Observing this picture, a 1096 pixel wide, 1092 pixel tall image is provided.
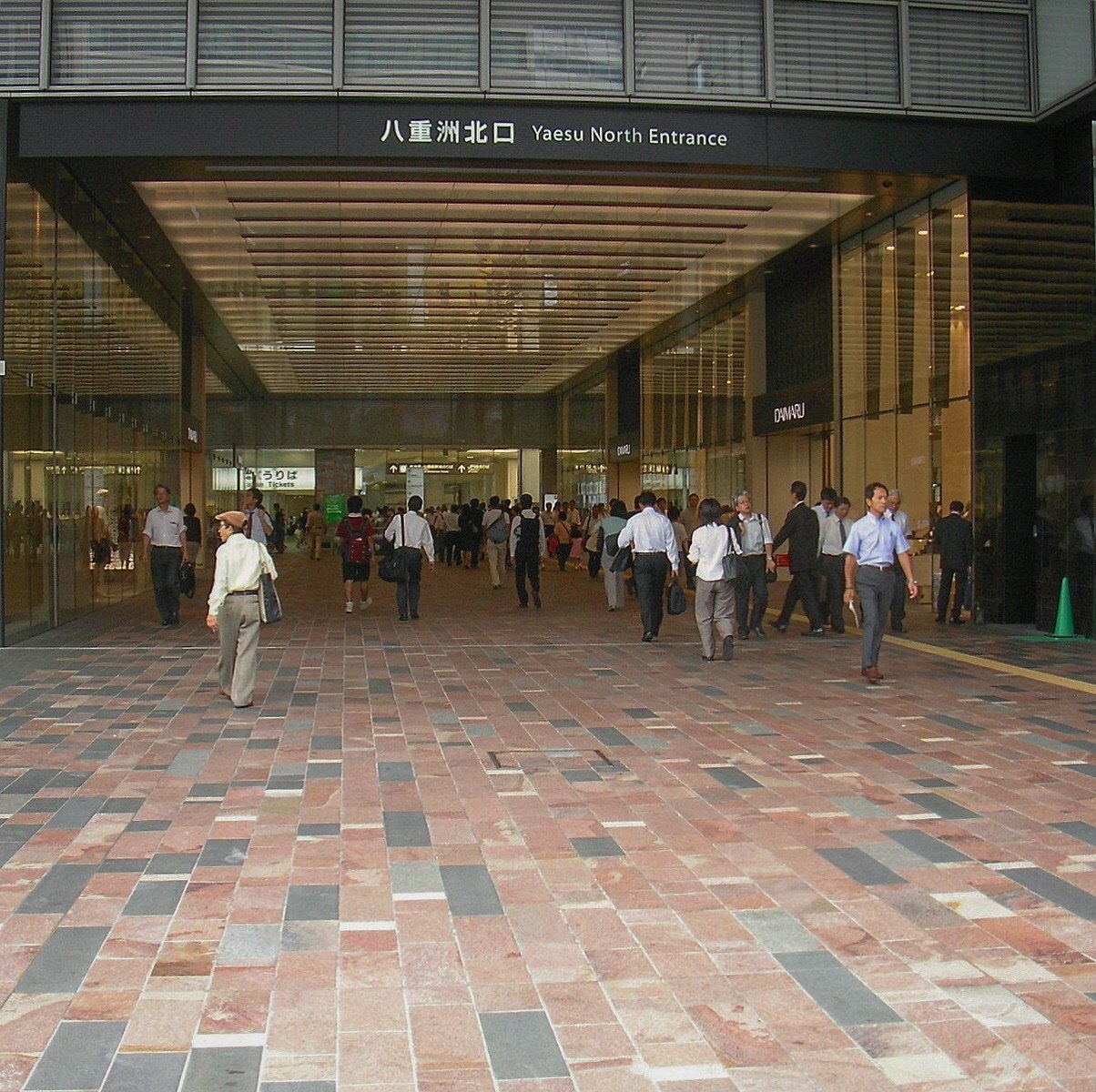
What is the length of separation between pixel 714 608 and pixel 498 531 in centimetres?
1102

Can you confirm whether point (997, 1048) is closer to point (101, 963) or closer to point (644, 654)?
point (101, 963)

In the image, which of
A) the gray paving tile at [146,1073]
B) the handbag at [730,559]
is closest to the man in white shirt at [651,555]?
the handbag at [730,559]

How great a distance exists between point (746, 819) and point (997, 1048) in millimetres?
2668

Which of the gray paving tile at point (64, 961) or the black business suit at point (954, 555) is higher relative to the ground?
the black business suit at point (954, 555)

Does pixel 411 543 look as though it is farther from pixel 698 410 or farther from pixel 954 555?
pixel 698 410

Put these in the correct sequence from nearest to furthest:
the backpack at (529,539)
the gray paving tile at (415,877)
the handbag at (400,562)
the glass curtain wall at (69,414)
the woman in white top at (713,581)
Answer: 1. the gray paving tile at (415,877)
2. the woman in white top at (713,581)
3. the glass curtain wall at (69,414)
4. the handbag at (400,562)
5. the backpack at (529,539)

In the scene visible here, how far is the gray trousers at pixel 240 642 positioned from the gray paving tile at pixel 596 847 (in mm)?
4315

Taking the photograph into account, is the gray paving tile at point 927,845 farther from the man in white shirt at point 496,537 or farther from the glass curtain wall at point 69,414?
the man in white shirt at point 496,537

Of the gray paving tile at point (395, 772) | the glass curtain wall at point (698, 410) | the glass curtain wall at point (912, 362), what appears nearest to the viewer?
the gray paving tile at point (395, 772)

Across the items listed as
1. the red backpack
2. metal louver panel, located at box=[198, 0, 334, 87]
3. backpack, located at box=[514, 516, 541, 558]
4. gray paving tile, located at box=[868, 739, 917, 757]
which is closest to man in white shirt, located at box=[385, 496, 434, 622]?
the red backpack

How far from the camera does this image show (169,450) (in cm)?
2566

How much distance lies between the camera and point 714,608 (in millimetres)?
12680

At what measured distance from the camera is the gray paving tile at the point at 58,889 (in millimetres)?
4883

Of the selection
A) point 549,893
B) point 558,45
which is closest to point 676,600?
point 558,45
